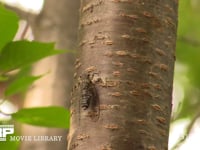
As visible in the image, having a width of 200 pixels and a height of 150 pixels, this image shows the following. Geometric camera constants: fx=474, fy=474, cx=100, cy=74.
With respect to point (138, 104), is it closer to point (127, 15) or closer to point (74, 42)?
point (127, 15)

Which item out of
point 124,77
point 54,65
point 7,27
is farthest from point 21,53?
point 54,65

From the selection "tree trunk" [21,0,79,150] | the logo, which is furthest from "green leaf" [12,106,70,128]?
"tree trunk" [21,0,79,150]

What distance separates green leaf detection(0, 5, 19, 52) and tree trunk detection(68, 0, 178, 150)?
0.37 feet

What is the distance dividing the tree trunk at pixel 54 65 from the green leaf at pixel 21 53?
435mm

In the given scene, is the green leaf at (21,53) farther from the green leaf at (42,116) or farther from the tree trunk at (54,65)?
the tree trunk at (54,65)

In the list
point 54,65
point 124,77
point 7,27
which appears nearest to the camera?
point 124,77

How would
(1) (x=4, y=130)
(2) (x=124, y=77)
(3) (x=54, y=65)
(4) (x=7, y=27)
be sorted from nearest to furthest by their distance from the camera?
(2) (x=124, y=77) < (4) (x=7, y=27) < (1) (x=4, y=130) < (3) (x=54, y=65)

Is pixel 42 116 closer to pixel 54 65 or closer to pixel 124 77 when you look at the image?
pixel 124 77

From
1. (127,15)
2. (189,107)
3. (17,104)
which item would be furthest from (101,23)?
(189,107)

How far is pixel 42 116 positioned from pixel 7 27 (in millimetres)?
131

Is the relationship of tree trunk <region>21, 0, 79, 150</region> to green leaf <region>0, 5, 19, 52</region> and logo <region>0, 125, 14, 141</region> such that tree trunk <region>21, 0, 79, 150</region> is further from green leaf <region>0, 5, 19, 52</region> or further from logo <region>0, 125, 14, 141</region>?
green leaf <region>0, 5, 19, 52</region>

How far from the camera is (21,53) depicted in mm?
588

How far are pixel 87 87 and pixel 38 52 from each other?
6.3 inches

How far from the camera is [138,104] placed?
0.45m
